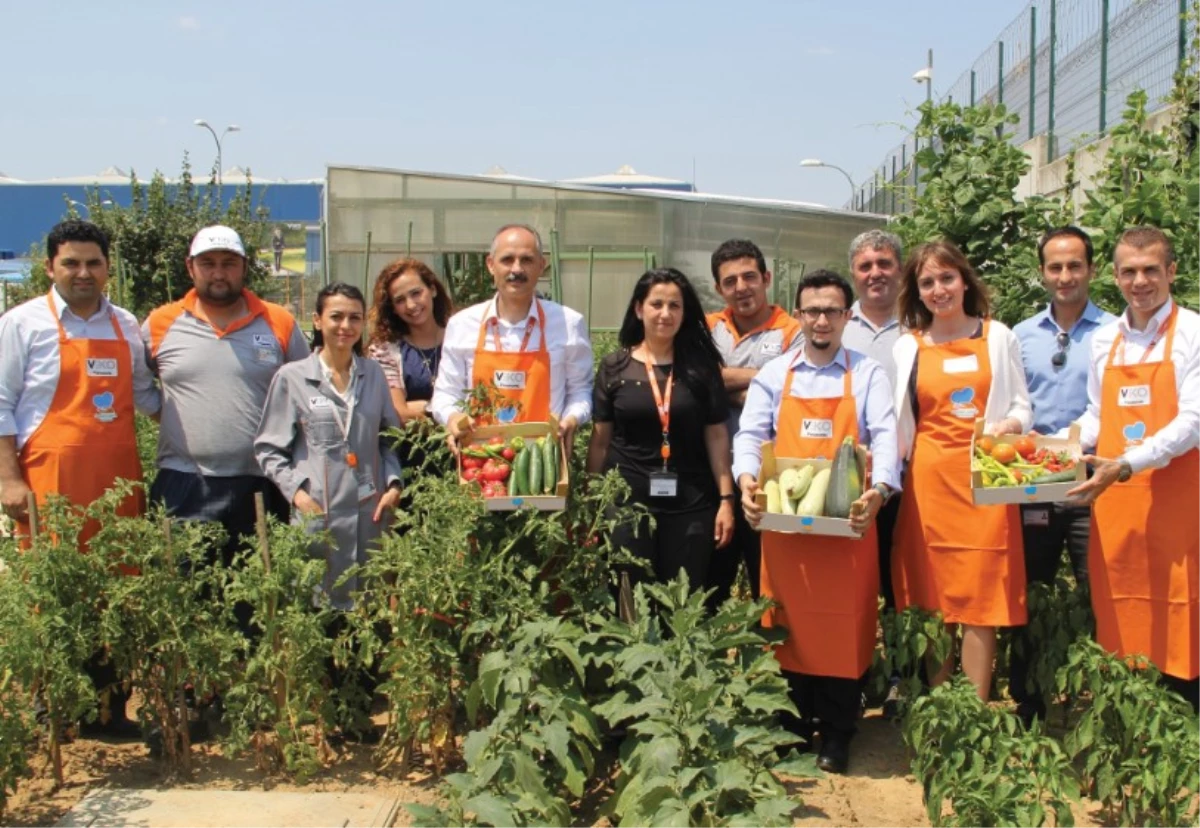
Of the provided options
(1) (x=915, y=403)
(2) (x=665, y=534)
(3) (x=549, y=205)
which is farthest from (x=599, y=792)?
(3) (x=549, y=205)

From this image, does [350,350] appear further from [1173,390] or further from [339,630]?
[1173,390]

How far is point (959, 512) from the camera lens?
13.9 ft

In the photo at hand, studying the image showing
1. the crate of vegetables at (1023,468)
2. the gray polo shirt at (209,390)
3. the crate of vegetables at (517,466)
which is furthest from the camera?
the gray polo shirt at (209,390)

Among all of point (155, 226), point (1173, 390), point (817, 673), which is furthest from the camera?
point (155, 226)

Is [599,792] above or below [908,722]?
below

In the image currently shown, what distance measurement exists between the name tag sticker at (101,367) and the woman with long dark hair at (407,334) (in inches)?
42.1

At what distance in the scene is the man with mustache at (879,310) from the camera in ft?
15.5

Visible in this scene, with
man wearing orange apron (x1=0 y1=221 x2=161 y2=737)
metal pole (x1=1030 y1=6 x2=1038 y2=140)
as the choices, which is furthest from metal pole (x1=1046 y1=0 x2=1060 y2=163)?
man wearing orange apron (x1=0 y1=221 x2=161 y2=737)

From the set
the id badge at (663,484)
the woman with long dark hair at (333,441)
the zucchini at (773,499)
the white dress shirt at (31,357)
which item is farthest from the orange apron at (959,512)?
the white dress shirt at (31,357)

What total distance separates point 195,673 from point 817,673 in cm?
224

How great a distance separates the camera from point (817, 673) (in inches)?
170

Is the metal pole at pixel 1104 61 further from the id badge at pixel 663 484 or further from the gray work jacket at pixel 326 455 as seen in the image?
the gray work jacket at pixel 326 455

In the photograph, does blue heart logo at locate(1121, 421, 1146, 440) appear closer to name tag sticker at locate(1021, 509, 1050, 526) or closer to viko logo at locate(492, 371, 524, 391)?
name tag sticker at locate(1021, 509, 1050, 526)

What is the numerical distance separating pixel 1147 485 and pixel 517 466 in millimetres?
2183
